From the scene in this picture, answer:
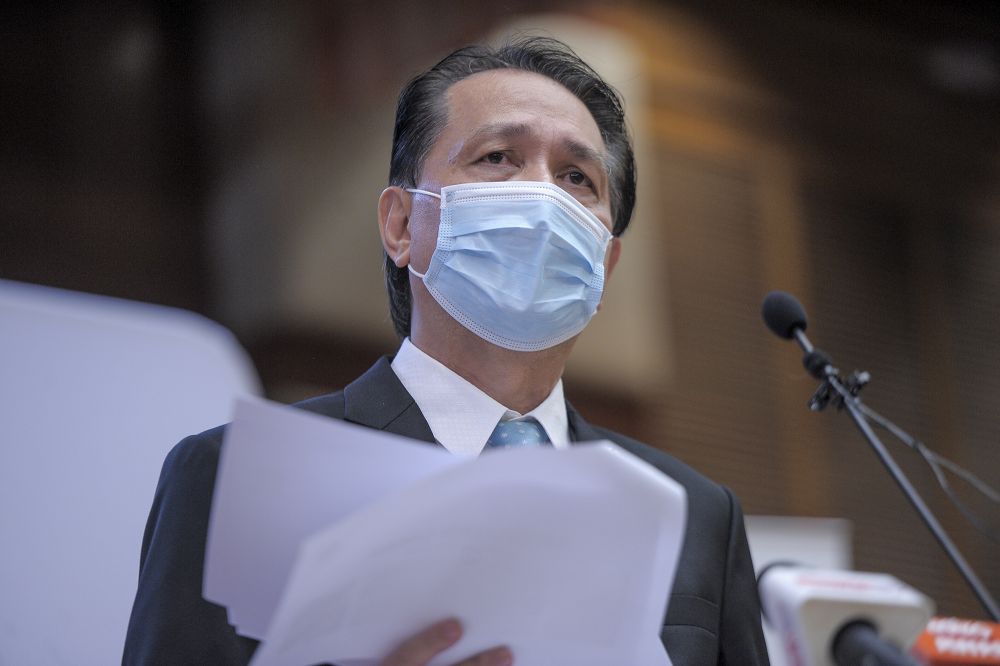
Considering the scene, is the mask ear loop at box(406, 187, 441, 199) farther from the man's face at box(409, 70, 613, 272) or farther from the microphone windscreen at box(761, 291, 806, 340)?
the microphone windscreen at box(761, 291, 806, 340)

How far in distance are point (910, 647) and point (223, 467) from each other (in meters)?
0.63

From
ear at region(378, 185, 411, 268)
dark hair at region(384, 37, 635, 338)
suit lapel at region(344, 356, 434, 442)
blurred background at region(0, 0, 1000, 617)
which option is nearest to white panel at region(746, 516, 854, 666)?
blurred background at region(0, 0, 1000, 617)

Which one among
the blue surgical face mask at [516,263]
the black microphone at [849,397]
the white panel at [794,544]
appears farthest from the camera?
the white panel at [794,544]

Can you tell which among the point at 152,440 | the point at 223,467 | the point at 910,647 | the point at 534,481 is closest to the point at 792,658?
the point at 910,647

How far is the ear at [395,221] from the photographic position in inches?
77.0

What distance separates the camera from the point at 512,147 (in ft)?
6.17

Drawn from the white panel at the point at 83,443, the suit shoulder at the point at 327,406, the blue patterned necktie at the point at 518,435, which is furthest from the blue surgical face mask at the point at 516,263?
the white panel at the point at 83,443

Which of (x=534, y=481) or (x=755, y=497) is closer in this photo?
(x=534, y=481)

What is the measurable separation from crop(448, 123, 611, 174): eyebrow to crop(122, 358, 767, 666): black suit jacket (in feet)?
1.29

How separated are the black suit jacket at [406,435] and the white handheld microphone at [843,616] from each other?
0.59 metres

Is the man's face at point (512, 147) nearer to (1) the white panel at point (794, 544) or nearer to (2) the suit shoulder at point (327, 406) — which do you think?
(2) the suit shoulder at point (327, 406)

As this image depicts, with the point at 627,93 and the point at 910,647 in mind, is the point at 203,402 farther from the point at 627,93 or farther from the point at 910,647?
the point at 627,93

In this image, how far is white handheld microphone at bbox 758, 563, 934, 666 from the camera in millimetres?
955

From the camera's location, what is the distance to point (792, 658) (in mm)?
997
